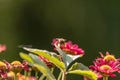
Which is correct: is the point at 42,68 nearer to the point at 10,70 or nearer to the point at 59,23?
the point at 10,70

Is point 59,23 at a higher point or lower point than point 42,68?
lower

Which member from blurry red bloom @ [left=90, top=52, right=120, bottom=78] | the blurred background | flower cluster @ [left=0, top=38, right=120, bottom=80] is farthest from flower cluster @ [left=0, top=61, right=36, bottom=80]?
the blurred background

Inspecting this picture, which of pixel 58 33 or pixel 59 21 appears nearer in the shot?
pixel 58 33

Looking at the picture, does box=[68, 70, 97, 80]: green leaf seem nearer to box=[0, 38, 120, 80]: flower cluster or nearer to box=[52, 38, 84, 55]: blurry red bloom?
box=[0, 38, 120, 80]: flower cluster

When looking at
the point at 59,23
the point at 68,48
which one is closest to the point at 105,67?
the point at 68,48

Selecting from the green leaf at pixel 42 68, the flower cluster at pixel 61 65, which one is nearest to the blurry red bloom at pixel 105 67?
the flower cluster at pixel 61 65

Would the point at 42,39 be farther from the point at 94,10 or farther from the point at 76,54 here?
the point at 76,54

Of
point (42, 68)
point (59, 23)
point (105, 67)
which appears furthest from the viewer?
point (59, 23)

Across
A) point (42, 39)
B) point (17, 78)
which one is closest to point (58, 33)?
point (42, 39)
